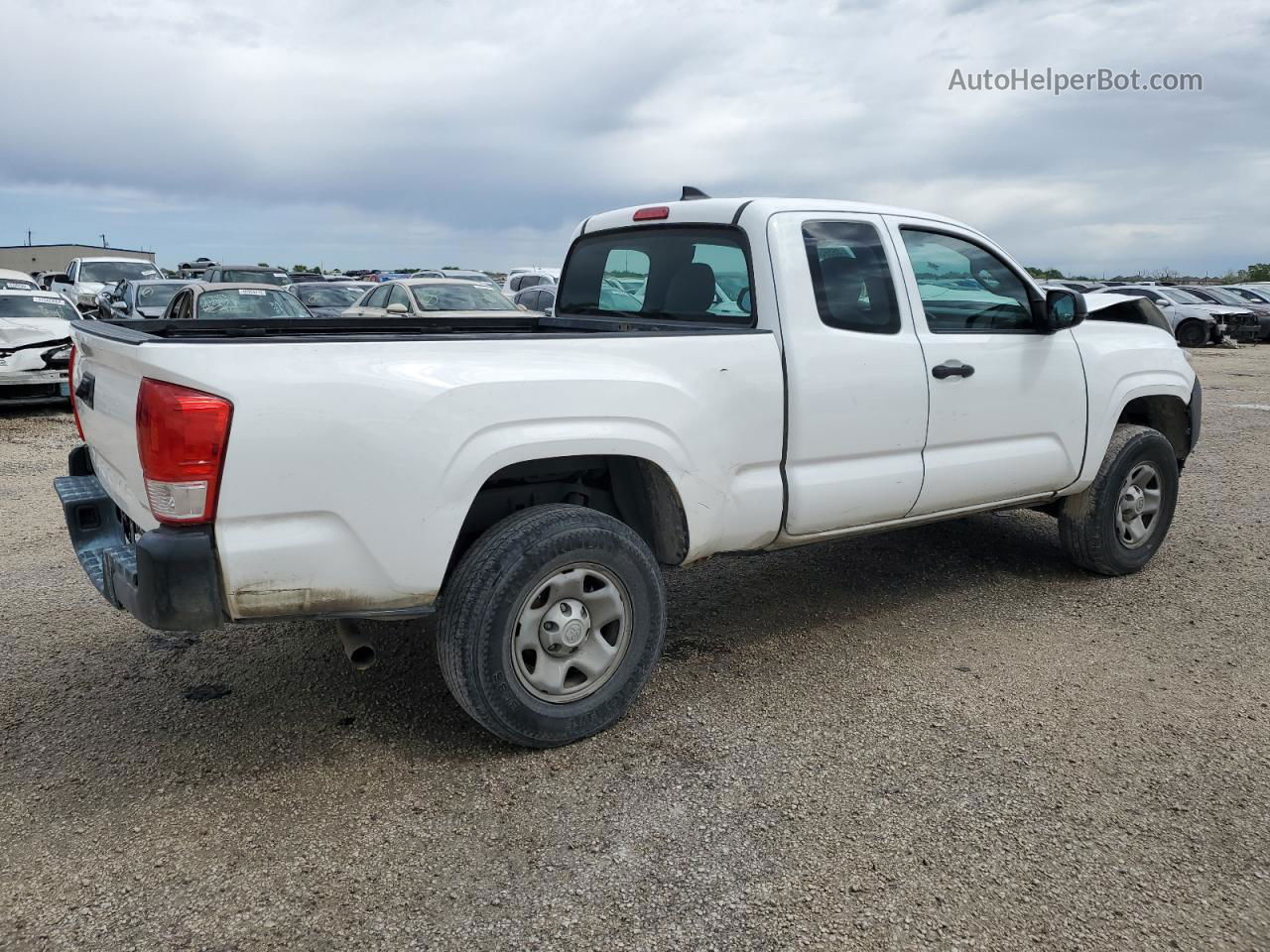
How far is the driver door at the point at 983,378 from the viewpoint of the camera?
4.31 meters

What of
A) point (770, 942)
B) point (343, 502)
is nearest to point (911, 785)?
point (770, 942)

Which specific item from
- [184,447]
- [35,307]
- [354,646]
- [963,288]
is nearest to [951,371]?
[963,288]

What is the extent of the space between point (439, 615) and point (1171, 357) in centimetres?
437

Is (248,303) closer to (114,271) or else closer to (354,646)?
(354,646)

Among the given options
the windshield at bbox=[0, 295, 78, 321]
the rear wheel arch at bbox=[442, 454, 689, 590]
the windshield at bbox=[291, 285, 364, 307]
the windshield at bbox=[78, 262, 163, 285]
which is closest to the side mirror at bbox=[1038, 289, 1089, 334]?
the rear wheel arch at bbox=[442, 454, 689, 590]

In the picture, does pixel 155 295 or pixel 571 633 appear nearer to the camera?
pixel 571 633

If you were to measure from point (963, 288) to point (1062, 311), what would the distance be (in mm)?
478

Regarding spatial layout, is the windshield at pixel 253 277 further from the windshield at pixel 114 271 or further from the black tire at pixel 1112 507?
the black tire at pixel 1112 507

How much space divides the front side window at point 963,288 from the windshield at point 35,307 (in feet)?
36.2

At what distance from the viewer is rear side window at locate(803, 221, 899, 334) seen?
4000mm

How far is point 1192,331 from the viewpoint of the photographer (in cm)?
2314

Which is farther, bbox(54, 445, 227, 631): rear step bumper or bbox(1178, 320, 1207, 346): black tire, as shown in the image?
bbox(1178, 320, 1207, 346): black tire

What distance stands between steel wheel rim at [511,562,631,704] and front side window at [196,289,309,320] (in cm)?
930

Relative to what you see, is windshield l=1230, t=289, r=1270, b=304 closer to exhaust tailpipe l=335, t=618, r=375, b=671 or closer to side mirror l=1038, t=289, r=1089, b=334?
side mirror l=1038, t=289, r=1089, b=334
